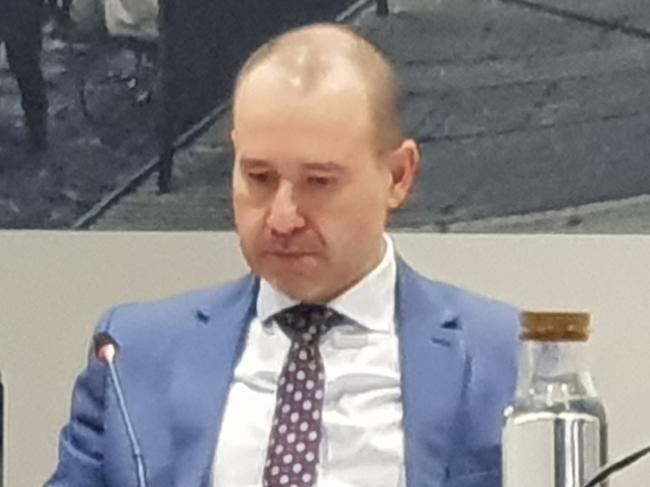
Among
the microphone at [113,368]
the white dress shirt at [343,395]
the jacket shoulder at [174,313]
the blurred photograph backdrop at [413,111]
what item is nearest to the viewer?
the microphone at [113,368]

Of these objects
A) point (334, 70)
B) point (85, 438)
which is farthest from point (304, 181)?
point (85, 438)

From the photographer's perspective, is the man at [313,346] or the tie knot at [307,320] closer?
the man at [313,346]

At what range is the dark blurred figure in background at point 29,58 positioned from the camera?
82.5 inches

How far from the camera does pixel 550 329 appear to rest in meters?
0.98

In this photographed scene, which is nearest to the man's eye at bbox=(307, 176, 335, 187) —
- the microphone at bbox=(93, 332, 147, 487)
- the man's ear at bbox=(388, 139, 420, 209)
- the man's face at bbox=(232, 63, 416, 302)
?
the man's face at bbox=(232, 63, 416, 302)

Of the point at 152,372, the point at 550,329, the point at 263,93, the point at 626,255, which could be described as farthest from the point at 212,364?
the point at 626,255

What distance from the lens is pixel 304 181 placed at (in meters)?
1.29

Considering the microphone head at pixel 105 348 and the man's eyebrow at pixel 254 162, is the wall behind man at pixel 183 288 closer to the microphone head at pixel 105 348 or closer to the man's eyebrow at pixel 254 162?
the man's eyebrow at pixel 254 162

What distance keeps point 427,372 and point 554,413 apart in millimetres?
443

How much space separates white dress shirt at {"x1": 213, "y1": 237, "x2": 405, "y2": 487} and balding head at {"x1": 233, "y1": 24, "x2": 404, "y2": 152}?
0.16 m

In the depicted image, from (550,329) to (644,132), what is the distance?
3.81ft

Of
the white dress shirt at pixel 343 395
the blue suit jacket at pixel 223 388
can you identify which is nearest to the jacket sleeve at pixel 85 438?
the blue suit jacket at pixel 223 388

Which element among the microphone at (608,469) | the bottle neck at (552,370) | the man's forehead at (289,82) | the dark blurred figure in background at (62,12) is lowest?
the microphone at (608,469)

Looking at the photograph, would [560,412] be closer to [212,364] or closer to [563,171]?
[212,364]
